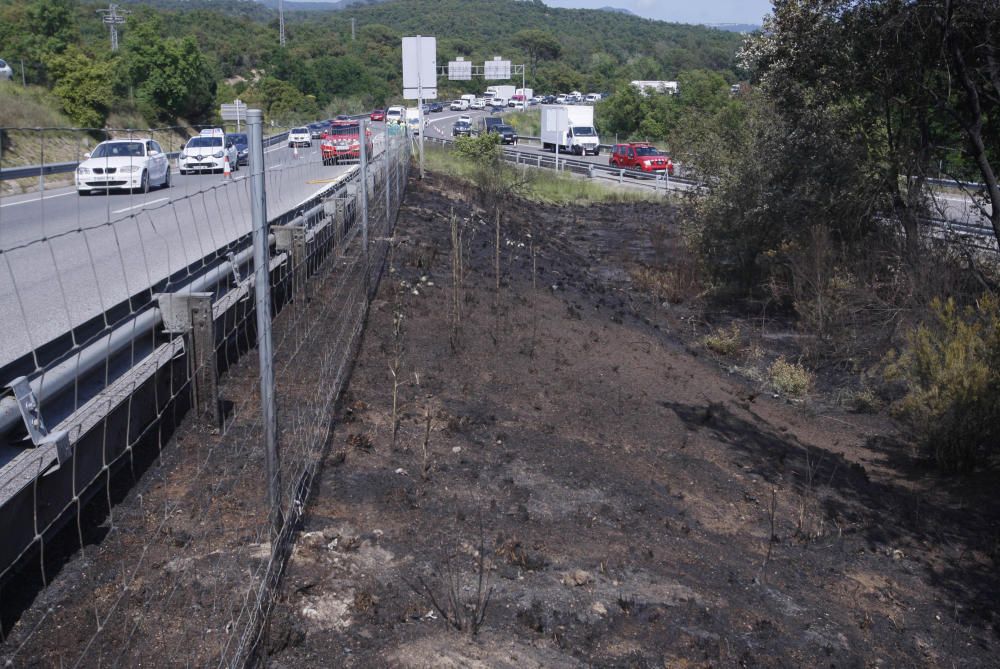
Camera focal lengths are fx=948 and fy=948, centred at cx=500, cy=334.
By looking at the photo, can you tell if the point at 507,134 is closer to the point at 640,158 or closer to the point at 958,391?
the point at 640,158

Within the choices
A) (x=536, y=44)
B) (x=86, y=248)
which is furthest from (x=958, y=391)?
→ (x=536, y=44)

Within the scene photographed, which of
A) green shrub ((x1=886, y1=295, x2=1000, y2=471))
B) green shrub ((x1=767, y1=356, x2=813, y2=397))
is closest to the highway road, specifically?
green shrub ((x1=886, y1=295, x2=1000, y2=471))

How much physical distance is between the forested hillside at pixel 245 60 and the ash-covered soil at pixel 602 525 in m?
4.13

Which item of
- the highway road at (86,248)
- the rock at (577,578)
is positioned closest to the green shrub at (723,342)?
the highway road at (86,248)

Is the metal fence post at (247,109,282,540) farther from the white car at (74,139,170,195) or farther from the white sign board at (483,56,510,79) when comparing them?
the white sign board at (483,56,510,79)

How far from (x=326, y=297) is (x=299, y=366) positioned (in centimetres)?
223

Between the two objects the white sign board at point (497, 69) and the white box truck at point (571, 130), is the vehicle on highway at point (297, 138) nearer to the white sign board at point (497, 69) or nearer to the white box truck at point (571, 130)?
the white box truck at point (571, 130)

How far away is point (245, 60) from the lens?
104438 mm

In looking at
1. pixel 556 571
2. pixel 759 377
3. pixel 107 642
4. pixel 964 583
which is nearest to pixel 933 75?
pixel 759 377

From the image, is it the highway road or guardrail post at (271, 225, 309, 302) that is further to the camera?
guardrail post at (271, 225, 309, 302)

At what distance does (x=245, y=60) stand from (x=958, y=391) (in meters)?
106

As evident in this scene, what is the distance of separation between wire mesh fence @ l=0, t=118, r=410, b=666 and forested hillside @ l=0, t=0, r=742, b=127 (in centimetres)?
289

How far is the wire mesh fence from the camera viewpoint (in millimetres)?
3920

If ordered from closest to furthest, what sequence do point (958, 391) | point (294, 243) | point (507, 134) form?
point (294, 243)
point (958, 391)
point (507, 134)
